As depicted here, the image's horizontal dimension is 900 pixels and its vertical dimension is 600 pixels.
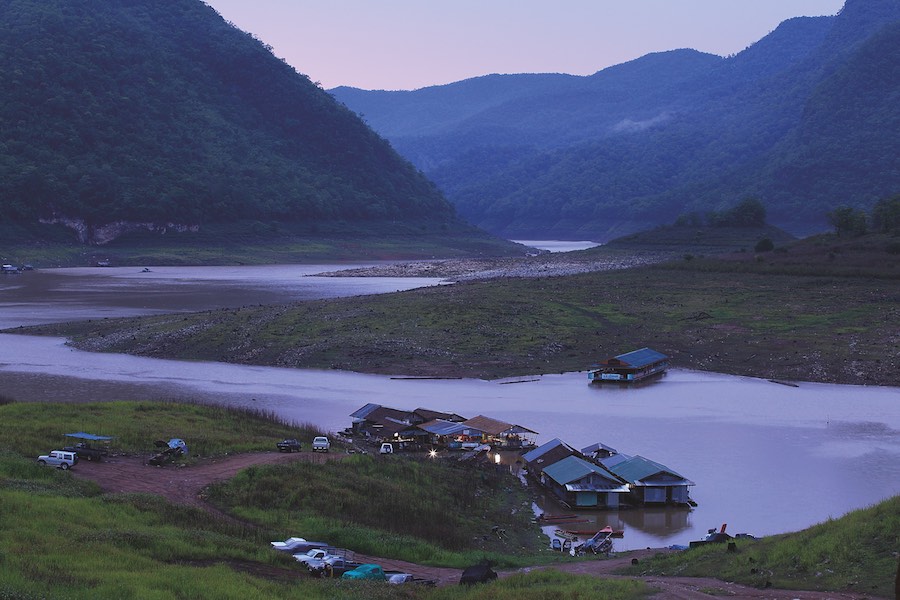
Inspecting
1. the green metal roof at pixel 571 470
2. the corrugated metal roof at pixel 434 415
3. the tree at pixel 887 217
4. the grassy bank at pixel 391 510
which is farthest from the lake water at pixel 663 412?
the tree at pixel 887 217

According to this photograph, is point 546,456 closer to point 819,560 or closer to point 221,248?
point 819,560

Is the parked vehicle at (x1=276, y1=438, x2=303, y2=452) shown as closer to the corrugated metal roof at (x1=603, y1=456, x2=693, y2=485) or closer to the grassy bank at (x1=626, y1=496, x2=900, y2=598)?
the corrugated metal roof at (x1=603, y1=456, x2=693, y2=485)

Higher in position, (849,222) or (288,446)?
(849,222)

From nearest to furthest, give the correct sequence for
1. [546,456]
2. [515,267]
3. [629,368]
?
[546,456] → [629,368] → [515,267]

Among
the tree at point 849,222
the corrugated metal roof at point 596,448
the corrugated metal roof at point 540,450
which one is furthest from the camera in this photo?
the tree at point 849,222

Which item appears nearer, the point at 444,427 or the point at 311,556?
the point at 311,556

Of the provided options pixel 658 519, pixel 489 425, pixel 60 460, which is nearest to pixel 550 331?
pixel 489 425

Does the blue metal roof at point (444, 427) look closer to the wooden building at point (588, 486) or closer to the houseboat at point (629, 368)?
the wooden building at point (588, 486)
